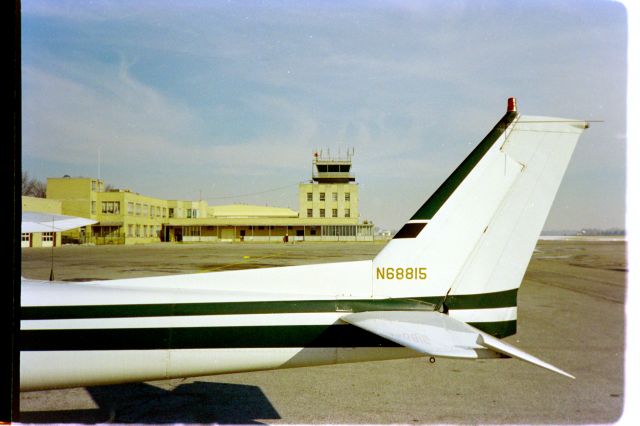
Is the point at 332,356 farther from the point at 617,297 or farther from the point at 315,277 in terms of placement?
the point at 617,297

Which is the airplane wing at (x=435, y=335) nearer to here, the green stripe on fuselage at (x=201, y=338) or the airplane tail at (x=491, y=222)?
the green stripe on fuselage at (x=201, y=338)

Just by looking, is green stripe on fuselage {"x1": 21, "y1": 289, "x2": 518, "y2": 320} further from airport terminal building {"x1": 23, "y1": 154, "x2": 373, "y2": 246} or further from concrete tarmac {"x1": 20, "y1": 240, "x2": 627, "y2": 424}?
airport terminal building {"x1": 23, "y1": 154, "x2": 373, "y2": 246}

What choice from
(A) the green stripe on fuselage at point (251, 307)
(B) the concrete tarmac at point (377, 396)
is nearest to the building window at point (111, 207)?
(B) the concrete tarmac at point (377, 396)

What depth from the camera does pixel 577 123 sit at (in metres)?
4.37

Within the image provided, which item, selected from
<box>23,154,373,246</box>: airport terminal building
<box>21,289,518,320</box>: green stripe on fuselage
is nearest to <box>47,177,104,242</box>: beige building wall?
<box>23,154,373,246</box>: airport terminal building

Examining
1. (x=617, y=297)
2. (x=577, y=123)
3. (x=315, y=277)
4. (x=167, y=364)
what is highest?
(x=577, y=123)

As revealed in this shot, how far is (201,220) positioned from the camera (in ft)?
Answer: 224

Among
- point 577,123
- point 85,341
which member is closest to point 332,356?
point 85,341

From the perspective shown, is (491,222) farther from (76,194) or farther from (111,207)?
(111,207)

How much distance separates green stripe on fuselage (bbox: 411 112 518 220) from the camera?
4.44 meters

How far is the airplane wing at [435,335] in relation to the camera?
2.81 metres

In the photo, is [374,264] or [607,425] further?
[607,425]

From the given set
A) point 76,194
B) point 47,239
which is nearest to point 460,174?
point 47,239

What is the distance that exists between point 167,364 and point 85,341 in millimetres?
748
